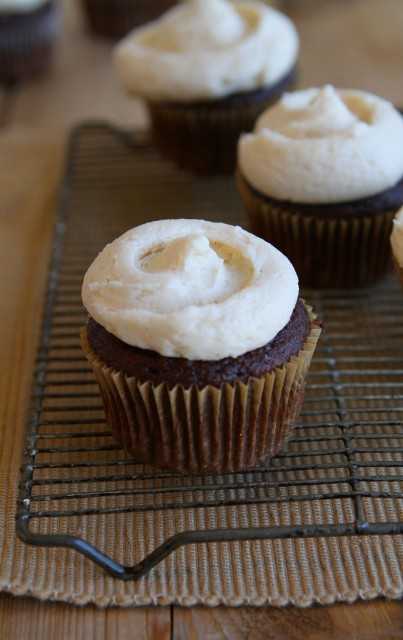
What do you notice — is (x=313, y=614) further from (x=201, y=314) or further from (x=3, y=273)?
(x=3, y=273)

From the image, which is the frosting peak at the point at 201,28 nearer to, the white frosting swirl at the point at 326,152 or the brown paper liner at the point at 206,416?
the white frosting swirl at the point at 326,152

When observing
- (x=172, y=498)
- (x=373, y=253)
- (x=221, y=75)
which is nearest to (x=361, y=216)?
(x=373, y=253)

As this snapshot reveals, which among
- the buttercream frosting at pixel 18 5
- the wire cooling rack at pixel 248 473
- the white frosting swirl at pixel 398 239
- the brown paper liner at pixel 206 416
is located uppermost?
the white frosting swirl at pixel 398 239

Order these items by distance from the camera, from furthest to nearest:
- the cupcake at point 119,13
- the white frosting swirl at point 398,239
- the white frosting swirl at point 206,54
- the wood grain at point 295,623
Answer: the cupcake at point 119,13
the white frosting swirl at point 206,54
the white frosting swirl at point 398,239
the wood grain at point 295,623

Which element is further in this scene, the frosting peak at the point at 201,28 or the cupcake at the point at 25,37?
the cupcake at the point at 25,37

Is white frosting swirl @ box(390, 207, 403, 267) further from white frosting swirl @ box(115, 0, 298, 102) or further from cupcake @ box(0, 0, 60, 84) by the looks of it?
cupcake @ box(0, 0, 60, 84)

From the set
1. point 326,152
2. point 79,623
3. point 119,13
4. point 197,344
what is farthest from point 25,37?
point 79,623

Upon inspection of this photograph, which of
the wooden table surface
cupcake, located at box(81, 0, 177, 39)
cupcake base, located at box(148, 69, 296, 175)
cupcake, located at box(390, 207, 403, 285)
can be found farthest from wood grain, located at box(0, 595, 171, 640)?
cupcake, located at box(81, 0, 177, 39)

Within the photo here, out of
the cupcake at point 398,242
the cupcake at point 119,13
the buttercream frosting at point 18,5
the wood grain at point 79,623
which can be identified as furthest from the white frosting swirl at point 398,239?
the cupcake at point 119,13
